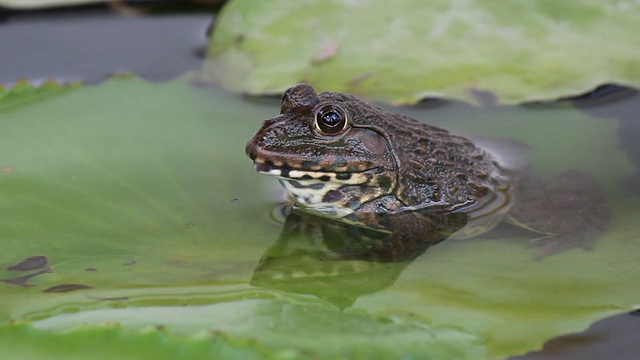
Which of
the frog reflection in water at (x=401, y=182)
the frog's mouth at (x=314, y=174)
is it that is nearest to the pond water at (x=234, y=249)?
the frog reflection in water at (x=401, y=182)

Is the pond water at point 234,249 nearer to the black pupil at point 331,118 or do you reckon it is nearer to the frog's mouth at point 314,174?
the frog's mouth at point 314,174

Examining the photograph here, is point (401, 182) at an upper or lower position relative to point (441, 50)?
lower

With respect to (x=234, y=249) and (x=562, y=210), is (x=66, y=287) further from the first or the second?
(x=562, y=210)

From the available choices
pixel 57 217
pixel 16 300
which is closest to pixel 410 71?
pixel 57 217

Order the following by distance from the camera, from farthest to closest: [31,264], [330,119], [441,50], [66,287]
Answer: [441,50], [330,119], [31,264], [66,287]

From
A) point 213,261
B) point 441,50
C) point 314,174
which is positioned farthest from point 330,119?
point 441,50

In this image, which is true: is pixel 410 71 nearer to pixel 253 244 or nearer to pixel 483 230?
pixel 483 230

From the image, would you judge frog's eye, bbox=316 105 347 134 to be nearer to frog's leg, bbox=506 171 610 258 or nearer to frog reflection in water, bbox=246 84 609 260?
frog reflection in water, bbox=246 84 609 260

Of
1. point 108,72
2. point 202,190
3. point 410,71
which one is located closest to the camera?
point 202,190
